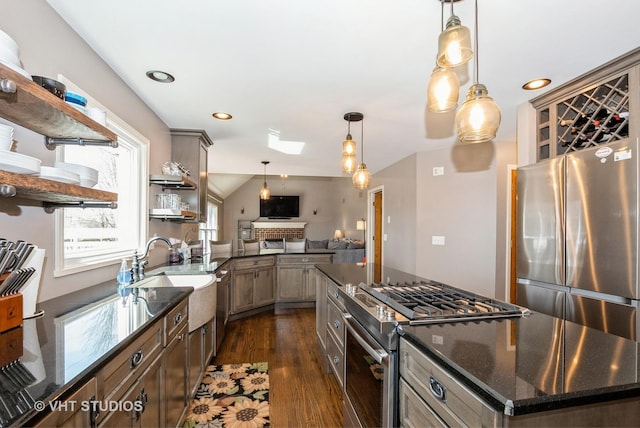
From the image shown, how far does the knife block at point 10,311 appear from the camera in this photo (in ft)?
3.64

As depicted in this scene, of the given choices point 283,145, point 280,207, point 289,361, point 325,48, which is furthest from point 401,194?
point 280,207

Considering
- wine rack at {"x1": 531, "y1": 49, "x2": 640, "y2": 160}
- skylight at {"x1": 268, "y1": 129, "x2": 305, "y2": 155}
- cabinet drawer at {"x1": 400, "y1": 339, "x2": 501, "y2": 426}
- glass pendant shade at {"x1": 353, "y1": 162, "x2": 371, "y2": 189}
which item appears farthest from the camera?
skylight at {"x1": 268, "y1": 129, "x2": 305, "y2": 155}

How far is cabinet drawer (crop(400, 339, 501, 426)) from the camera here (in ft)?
2.76

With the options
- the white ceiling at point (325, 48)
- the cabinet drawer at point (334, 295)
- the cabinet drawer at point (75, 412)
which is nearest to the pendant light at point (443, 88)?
the white ceiling at point (325, 48)

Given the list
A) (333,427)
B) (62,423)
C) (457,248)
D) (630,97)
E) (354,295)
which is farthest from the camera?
(457,248)

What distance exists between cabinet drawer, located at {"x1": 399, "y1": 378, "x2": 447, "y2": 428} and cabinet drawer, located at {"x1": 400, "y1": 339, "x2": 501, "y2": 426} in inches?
0.8

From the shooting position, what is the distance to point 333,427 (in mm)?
2057

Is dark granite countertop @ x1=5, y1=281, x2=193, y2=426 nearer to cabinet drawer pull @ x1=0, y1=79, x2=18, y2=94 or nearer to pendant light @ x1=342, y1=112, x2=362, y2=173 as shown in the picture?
cabinet drawer pull @ x1=0, y1=79, x2=18, y2=94

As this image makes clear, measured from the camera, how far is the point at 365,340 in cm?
153

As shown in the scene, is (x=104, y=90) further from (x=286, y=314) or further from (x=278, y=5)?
(x=286, y=314)

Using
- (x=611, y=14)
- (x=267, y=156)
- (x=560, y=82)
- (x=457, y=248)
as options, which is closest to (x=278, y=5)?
(x=611, y=14)

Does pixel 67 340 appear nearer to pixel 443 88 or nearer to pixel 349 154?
pixel 443 88

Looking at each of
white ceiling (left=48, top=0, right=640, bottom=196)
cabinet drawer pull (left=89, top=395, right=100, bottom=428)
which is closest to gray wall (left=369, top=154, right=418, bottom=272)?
white ceiling (left=48, top=0, right=640, bottom=196)

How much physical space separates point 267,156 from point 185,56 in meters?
2.88
